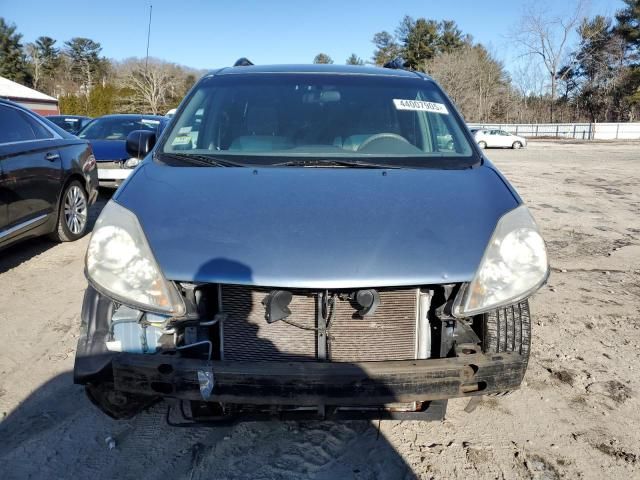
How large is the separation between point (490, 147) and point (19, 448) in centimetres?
3201

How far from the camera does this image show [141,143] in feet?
10.8

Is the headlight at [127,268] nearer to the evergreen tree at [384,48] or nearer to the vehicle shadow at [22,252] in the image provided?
the vehicle shadow at [22,252]

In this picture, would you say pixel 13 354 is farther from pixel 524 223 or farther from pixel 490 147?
pixel 490 147

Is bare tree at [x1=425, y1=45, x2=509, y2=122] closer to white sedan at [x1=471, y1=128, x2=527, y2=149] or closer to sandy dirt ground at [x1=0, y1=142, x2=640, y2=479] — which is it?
white sedan at [x1=471, y1=128, x2=527, y2=149]

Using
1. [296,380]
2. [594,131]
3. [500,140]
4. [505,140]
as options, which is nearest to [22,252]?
[296,380]

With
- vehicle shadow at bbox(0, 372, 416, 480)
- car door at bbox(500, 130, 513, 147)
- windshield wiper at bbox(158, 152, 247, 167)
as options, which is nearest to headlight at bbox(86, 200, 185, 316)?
windshield wiper at bbox(158, 152, 247, 167)

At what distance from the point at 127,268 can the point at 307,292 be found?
2.37 ft

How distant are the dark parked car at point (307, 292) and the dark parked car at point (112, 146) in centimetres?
596

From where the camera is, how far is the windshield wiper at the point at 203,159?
256 centimetres

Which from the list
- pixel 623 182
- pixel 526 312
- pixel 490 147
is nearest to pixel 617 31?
pixel 490 147

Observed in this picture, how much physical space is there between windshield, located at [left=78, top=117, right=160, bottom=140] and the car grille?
8.05 m

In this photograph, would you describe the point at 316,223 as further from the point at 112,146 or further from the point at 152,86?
the point at 152,86

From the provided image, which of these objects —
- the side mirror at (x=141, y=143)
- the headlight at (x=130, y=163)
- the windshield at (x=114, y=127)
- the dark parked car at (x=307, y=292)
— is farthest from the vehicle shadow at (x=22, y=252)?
the dark parked car at (x=307, y=292)

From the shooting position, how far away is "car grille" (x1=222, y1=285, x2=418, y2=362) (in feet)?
6.71
